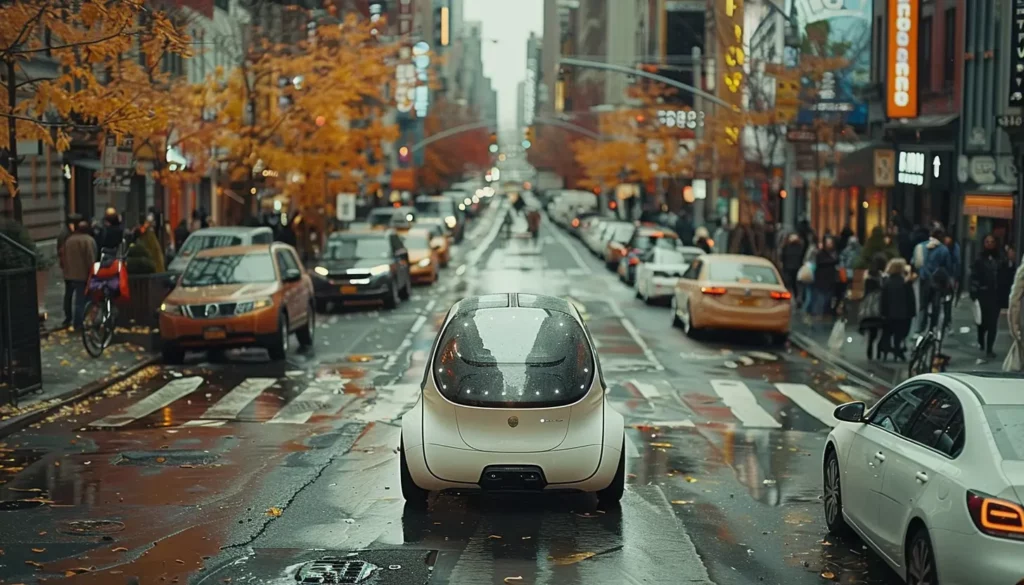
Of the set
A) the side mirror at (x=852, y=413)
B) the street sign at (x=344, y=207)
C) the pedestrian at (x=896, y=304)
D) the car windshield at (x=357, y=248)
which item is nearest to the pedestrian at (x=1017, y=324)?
the pedestrian at (x=896, y=304)

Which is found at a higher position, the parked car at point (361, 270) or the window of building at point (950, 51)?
the window of building at point (950, 51)

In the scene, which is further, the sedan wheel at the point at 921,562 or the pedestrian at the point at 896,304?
the pedestrian at the point at 896,304

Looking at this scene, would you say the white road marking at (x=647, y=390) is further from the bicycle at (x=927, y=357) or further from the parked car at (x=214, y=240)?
the parked car at (x=214, y=240)

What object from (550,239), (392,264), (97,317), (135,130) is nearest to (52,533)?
(135,130)

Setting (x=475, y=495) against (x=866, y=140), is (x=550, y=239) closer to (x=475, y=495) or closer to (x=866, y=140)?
(x=866, y=140)

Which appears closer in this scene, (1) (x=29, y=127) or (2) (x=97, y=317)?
(1) (x=29, y=127)

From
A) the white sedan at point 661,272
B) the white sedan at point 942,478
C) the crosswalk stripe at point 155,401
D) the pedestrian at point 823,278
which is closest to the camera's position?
the white sedan at point 942,478
